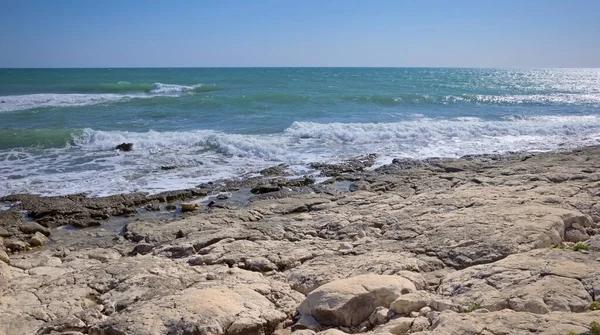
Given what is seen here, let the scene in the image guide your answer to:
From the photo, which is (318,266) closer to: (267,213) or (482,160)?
(267,213)

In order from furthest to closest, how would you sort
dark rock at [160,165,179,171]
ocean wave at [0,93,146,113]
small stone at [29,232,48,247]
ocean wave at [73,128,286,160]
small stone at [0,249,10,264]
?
ocean wave at [0,93,146,113] → ocean wave at [73,128,286,160] → dark rock at [160,165,179,171] → small stone at [29,232,48,247] → small stone at [0,249,10,264]

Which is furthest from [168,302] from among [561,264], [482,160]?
[482,160]

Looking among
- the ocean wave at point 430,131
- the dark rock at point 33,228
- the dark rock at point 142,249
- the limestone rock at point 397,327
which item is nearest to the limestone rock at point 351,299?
the limestone rock at point 397,327

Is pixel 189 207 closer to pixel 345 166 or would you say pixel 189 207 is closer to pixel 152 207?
pixel 152 207

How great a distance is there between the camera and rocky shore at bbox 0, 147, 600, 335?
4.61m

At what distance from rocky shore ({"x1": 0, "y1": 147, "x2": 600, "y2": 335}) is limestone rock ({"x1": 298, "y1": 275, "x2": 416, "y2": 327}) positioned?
1cm

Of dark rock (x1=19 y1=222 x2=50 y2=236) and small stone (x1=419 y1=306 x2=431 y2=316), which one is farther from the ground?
small stone (x1=419 y1=306 x2=431 y2=316)

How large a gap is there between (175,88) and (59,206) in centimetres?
3687

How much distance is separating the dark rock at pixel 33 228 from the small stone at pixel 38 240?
0.83ft

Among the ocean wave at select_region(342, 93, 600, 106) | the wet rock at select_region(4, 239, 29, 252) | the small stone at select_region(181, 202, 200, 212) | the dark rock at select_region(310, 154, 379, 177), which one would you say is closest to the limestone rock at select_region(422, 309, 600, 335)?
the small stone at select_region(181, 202, 200, 212)

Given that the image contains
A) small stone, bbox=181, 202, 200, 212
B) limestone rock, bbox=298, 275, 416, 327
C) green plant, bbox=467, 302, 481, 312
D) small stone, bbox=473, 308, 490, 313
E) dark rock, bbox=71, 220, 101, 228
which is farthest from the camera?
small stone, bbox=181, 202, 200, 212

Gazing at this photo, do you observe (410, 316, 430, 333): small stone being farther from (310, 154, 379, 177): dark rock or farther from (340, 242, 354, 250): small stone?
(310, 154, 379, 177): dark rock

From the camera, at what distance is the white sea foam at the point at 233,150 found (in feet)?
41.7

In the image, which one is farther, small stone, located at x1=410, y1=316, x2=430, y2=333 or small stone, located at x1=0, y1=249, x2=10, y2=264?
small stone, located at x1=0, y1=249, x2=10, y2=264
